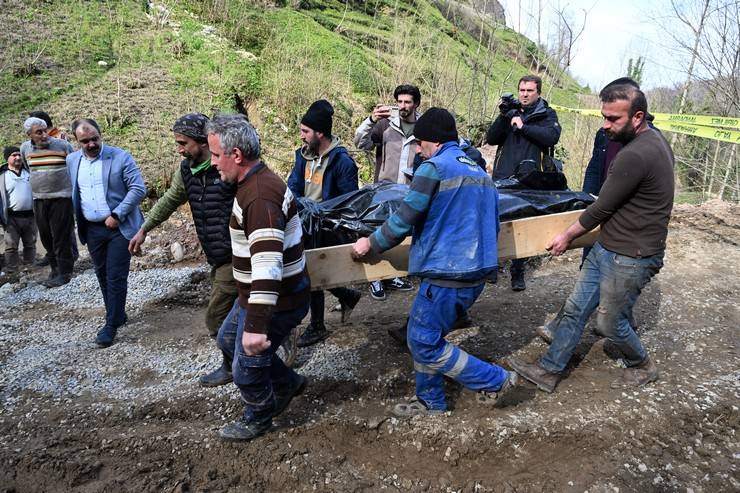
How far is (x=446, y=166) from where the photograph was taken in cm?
267

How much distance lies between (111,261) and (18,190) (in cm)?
333

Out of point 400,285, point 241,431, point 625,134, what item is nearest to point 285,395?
point 241,431

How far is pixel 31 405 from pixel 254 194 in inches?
103

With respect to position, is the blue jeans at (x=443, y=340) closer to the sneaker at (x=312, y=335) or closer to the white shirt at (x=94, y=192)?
the sneaker at (x=312, y=335)

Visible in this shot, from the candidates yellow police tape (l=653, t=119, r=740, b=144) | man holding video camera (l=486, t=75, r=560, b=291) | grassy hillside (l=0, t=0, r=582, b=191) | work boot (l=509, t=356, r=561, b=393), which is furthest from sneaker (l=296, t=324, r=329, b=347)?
yellow police tape (l=653, t=119, r=740, b=144)

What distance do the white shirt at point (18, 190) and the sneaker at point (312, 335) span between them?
4.75 metres

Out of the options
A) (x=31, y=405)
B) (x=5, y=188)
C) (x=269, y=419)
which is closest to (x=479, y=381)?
(x=269, y=419)

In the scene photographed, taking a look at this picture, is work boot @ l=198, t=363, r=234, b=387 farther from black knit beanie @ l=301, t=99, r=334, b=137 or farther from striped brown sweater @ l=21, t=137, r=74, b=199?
striped brown sweater @ l=21, t=137, r=74, b=199

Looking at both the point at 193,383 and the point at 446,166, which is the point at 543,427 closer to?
the point at 446,166

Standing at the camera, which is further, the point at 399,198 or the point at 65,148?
the point at 65,148

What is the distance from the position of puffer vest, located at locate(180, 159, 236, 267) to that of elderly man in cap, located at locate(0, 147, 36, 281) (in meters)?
4.67

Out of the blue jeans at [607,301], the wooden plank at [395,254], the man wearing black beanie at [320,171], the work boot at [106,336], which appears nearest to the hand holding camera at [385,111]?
the man wearing black beanie at [320,171]

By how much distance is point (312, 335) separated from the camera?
4.25m

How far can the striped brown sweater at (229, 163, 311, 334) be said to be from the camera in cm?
243
